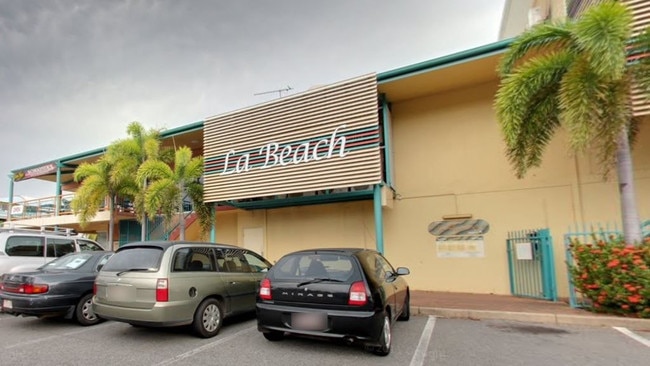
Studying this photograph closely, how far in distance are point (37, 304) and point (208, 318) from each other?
3.00 m

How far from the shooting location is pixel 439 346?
→ 17.3 ft

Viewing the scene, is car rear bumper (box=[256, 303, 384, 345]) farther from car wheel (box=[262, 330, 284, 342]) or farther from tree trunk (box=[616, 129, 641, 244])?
tree trunk (box=[616, 129, 641, 244])

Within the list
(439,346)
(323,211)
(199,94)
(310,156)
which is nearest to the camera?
(439,346)

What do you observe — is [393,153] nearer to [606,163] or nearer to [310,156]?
[310,156]

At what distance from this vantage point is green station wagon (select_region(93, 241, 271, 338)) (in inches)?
204

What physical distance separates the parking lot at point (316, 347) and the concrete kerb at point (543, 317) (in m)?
0.22

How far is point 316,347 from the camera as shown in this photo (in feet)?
16.6

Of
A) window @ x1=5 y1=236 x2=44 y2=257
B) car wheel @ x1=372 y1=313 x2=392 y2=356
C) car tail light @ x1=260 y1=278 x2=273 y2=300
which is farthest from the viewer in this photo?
window @ x1=5 y1=236 x2=44 y2=257

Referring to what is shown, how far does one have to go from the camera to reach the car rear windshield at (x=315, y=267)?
15.8 ft

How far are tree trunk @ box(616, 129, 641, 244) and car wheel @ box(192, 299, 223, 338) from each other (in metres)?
7.69

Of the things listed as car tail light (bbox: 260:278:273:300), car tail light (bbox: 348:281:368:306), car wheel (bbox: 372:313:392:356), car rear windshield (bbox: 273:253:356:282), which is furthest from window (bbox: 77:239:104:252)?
car wheel (bbox: 372:313:392:356)

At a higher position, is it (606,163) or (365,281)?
(606,163)

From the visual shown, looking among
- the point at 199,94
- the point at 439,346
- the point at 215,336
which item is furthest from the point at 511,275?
the point at 199,94

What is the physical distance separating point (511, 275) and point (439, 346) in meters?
5.48
